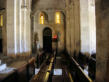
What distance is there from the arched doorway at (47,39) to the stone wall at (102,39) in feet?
55.9

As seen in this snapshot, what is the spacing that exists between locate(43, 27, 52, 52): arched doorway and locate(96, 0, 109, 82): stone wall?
55.9 feet

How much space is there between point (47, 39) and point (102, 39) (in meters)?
17.4

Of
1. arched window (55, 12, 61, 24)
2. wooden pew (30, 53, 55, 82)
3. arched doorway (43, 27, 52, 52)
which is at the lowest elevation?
wooden pew (30, 53, 55, 82)

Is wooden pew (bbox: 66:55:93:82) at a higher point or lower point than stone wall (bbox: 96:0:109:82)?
lower

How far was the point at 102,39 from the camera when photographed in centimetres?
278

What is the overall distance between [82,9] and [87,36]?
6.57 feet

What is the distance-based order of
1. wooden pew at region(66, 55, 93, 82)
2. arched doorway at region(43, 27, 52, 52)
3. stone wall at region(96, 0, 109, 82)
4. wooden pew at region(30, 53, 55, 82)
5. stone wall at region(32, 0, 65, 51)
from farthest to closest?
1. arched doorway at region(43, 27, 52, 52)
2. stone wall at region(32, 0, 65, 51)
3. wooden pew at region(30, 53, 55, 82)
4. wooden pew at region(66, 55, 93, 82)
5. stone wall at region(96, 0, 109, 82)

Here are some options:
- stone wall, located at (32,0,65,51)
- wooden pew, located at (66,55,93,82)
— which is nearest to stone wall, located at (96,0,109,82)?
wooden pew, located at (66,55,93,82)

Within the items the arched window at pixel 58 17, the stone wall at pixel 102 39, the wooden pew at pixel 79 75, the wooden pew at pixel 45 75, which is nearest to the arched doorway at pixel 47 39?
the arched window at pixel 58 17

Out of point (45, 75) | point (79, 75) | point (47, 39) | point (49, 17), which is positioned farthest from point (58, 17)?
point (79, 75)

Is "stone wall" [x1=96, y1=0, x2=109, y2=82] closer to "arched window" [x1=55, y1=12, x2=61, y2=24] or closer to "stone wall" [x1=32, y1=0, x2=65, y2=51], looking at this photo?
"stone wall" [x1=32, y1=0, x2=65, y2=51]

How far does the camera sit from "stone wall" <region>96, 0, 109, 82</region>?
2.60 m

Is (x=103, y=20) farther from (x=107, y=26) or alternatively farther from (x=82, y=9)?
(x=82, y=9)

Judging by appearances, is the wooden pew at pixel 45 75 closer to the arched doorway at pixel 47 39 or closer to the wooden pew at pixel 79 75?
the wooden pew at pixel 79 75
